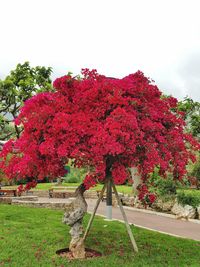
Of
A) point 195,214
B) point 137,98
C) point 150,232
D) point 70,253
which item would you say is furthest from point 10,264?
point 195,214

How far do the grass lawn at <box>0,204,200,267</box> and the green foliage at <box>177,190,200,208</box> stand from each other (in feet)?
16.9

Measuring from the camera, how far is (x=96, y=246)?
11.4 m

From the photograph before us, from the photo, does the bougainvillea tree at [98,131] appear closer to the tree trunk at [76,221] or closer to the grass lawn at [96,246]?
the tree trunk at [76,221]

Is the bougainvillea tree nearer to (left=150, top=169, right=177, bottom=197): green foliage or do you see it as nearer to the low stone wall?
(left=150, top=169, right=177, bottom=197): green foliage

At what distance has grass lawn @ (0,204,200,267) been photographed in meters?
9.67

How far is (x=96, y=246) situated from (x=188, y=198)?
9160mm

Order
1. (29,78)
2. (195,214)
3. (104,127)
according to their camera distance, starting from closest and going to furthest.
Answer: (104,127), (195,214), (29,78)

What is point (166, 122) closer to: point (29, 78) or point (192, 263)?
point (192, 263)

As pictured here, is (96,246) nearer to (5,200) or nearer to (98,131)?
(98,131)

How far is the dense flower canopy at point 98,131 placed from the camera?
891 centimetres

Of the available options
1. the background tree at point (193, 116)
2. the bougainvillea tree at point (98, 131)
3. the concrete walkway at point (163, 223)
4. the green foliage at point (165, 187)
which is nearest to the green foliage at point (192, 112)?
the background tree at point (193, 116)

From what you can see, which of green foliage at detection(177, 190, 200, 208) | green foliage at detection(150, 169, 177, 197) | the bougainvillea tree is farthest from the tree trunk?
green foliage at detection(150, 169, 177, 197)

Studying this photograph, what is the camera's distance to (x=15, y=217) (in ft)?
54.3

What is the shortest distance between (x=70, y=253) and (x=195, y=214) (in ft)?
31.8
